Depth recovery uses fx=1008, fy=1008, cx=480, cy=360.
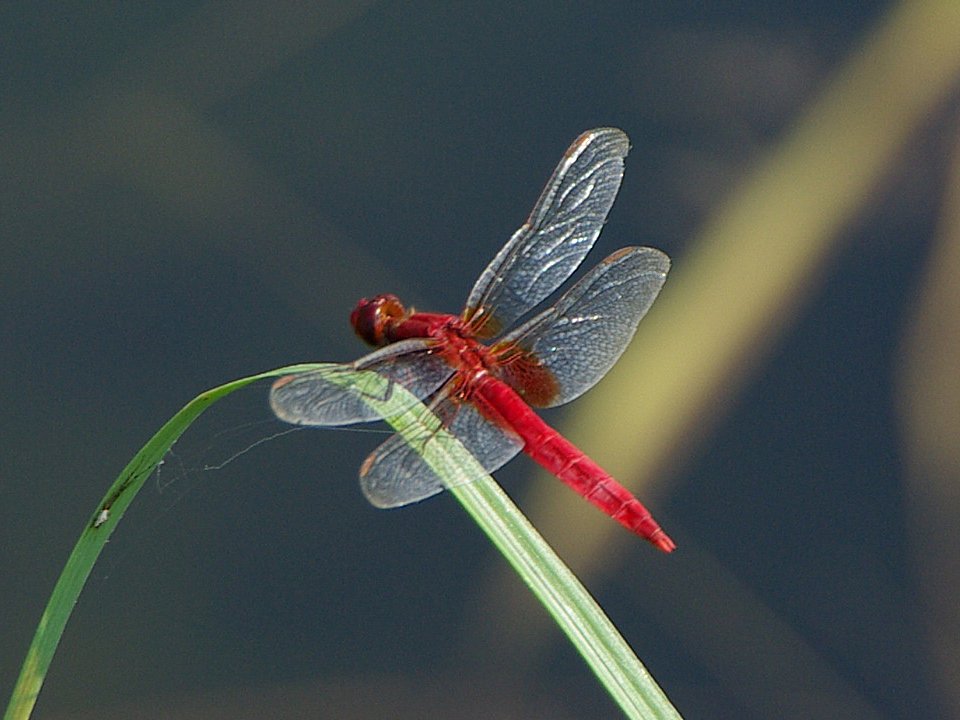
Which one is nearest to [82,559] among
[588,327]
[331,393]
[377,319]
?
[331,393]

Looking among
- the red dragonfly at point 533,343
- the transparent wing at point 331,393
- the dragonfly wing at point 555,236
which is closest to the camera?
the transparent wing at point 331,393

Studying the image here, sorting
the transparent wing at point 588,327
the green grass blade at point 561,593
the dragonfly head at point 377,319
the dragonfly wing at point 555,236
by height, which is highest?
the dragonfly head at point 377,319

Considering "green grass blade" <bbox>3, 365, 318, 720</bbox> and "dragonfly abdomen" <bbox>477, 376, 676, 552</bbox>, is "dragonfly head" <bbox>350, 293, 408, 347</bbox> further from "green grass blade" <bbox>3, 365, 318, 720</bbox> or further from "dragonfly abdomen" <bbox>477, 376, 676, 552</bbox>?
"green grass blade" <bbox>3, 365, 318, 720</bbox>

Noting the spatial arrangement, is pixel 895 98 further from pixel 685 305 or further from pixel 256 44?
pixel 256 44

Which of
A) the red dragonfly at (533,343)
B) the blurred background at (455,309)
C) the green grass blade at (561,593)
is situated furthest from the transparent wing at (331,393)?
the blurred background at (455,309)

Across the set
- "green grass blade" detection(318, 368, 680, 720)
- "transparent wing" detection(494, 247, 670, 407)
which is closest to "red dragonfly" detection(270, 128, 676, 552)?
"transparent wing" detection(494, 247, 670, 407)

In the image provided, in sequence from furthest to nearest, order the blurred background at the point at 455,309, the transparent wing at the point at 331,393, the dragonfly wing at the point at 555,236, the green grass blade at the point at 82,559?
the blurred background at the point at 455,309 < the dragonfly wing at the point at 555,236 < the transparent wing at the point at 331,393 < the green grass blade at the point at 82,559

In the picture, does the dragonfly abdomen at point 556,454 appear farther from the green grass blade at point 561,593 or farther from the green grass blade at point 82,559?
the green grass blade at point 82,559

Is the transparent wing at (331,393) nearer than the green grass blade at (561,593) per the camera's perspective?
No
